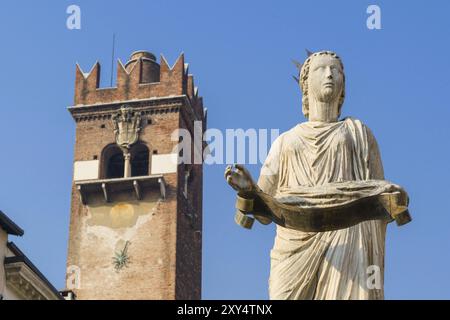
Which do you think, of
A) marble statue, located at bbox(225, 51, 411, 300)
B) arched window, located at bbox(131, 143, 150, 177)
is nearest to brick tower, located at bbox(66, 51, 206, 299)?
arched window, located at bbox(131, 143, 150, 177)

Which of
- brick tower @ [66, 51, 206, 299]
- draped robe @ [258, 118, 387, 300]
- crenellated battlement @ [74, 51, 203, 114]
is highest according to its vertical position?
crenellated battlement @ [74, 51, 203, 114]

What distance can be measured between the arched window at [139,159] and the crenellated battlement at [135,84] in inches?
114

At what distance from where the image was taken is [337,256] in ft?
24.4

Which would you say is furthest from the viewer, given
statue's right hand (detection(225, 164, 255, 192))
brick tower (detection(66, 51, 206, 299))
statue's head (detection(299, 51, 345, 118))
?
brick tower (detection(66, 51, 206, 299))

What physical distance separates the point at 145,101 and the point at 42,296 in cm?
2800

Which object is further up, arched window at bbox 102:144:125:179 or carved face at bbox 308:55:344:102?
arched window at bbox 102:144:125:179

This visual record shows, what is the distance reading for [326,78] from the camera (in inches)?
321

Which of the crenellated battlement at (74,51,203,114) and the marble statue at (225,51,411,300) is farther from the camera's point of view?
the crenellated battlement at (74,51,203,114)

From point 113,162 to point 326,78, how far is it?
58.0m

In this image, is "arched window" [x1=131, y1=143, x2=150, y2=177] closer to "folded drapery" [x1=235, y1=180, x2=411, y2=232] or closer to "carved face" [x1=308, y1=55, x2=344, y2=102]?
"carved face" [x1=308, y1=55, x2=344, y2=102]

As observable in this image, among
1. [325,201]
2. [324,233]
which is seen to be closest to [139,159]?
[324,233]

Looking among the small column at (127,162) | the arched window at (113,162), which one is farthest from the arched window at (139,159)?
the arched window at (113,162)

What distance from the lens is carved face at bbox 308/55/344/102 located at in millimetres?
8148

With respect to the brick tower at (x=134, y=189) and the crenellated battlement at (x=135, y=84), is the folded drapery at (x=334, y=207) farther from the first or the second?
the crenellated battlement at (x=135, y=84)
